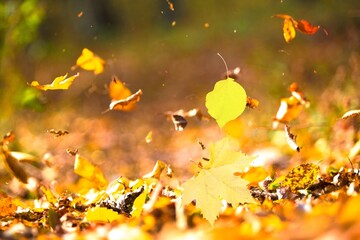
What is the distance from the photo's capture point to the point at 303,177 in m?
1.86

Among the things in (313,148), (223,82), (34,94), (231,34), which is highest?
(231,34)

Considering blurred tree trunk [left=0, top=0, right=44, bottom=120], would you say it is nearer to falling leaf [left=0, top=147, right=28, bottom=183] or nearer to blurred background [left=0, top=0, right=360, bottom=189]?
→ blurred background [left=0, top=0, right=360, bottom=189]

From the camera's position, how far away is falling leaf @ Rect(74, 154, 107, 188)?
219cm

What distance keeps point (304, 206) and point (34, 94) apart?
108 inches

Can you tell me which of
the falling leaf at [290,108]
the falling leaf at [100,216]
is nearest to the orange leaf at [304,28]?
the falling leaf at [290,108]

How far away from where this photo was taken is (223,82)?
1815 mm

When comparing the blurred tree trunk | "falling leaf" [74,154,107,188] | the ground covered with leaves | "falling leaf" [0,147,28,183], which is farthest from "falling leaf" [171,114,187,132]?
the blurred tree trunk

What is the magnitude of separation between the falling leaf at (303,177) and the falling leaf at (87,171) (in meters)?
0.77

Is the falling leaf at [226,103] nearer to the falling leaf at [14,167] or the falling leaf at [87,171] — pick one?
the falling leaf at [87,171]

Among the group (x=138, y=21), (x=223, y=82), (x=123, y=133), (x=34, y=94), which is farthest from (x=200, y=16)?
(x=223, y=82)

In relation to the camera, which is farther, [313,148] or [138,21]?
[138,21]

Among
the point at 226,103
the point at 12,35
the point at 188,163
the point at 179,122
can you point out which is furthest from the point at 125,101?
the point at 12,35

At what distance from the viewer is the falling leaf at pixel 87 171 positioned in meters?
2.19

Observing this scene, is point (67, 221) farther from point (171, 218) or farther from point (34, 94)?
point (34, 94)
